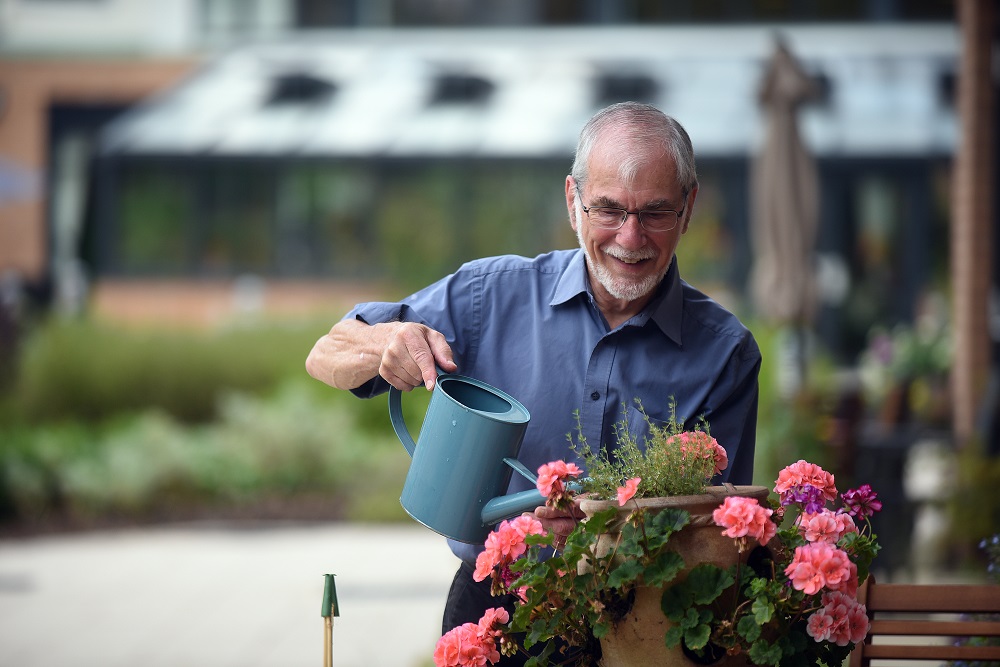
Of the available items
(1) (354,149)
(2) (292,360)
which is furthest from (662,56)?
(2) (292,360)

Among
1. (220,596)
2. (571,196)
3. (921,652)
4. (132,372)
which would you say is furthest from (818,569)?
(132,372)

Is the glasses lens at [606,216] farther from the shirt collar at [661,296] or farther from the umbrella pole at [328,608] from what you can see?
the umbrella pole at [328,608]

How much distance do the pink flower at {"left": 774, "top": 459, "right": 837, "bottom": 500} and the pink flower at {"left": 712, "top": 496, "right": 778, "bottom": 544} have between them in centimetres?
18

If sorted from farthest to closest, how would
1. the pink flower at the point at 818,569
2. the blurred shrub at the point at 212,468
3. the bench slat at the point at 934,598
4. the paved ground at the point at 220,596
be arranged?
the blurred shrub at the point at 212,468 → the paved ground at the point at 220,596 → the bench slat at the point at 934,598 → the pink flower at the point at 818,569

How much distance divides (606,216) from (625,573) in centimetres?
66

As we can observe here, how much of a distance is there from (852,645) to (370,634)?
3.83m

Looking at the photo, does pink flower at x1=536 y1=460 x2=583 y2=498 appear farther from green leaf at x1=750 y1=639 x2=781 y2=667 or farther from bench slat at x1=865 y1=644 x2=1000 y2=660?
bench slat at x1=865 y1=644 x2=1000 y2=660

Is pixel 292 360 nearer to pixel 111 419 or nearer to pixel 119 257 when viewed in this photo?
pixel 111 419

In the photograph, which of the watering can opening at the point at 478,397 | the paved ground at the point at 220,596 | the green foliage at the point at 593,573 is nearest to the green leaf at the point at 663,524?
the green foliage at the point at 593,573

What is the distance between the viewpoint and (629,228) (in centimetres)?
196

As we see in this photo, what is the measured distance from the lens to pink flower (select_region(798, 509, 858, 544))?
158 centimetres

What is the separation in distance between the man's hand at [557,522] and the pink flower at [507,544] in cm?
8

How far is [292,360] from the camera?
10625 mm

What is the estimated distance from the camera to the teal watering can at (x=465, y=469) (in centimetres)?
182
